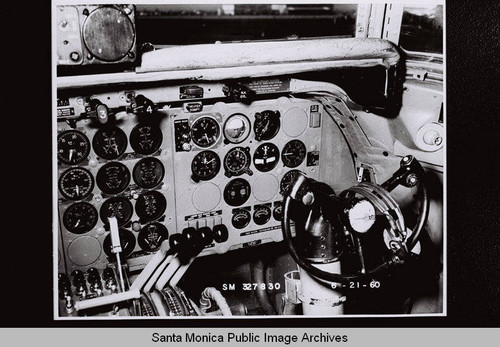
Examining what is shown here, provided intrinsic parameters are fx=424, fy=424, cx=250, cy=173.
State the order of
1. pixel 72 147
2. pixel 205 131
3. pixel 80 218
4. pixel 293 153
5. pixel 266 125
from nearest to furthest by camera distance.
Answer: pixel 72 147 < pixel 80 218 < pixel 205 131 < pixel 266 125 < pixel 293 153

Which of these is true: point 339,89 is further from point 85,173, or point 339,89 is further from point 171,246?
point 85,173

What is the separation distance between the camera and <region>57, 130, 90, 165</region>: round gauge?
2.01m

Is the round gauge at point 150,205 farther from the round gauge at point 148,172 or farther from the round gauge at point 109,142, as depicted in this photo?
the round gauge at point 109,142

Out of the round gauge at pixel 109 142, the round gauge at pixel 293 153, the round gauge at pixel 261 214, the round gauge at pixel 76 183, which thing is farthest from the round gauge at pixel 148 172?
the round gauge at pixel 293 153

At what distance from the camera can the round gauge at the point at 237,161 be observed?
2.41 metres

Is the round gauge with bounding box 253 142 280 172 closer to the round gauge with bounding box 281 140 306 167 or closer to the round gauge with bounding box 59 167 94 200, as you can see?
the round gauge with bounding box 281 140 306 167

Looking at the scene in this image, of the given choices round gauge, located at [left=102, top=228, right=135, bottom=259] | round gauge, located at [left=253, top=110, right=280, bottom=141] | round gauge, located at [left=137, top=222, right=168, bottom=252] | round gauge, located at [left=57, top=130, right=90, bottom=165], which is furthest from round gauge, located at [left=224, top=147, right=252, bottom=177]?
round gauge, located at [left=57, top=130, right=90, bottom=165]

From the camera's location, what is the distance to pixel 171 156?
2295 millimetres

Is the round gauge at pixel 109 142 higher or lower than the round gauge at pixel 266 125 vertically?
lower

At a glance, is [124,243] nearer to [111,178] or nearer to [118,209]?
[118,209]

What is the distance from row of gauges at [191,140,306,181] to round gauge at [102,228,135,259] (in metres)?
0.48

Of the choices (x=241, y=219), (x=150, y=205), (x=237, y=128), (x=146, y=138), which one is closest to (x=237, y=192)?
(x=241, y=219)

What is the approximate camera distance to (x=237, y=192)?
2.50m

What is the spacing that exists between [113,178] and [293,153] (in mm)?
1044
